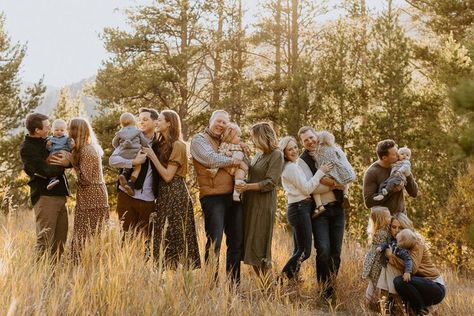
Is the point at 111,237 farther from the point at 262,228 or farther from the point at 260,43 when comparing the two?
the point at 260,43

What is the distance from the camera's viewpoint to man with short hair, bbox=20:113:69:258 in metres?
4.91

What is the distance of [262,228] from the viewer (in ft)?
16.8

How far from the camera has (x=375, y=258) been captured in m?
5.32

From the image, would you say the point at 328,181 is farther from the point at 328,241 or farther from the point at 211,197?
the point at 211,197

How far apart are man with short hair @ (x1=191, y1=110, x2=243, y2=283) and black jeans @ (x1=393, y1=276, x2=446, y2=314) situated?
1.55 meters

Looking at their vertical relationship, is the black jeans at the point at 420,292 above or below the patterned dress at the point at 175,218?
below

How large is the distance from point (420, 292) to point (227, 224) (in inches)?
75.1

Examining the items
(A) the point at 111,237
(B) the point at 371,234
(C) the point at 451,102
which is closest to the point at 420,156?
(B) the point at 371,234

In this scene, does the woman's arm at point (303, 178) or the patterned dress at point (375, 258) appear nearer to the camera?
the patterned dress at point (375, 258)

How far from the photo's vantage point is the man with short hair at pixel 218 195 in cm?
500

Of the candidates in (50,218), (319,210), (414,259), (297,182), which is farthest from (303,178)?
(50,218)

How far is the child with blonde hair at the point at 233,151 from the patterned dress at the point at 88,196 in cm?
107

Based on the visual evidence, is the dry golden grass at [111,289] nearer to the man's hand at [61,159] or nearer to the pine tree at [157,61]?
the man's hand at [61,159]

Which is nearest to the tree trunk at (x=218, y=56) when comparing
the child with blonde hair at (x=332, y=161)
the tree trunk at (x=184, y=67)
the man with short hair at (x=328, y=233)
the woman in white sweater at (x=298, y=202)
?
the tree trunk at (x=184, y=67)
